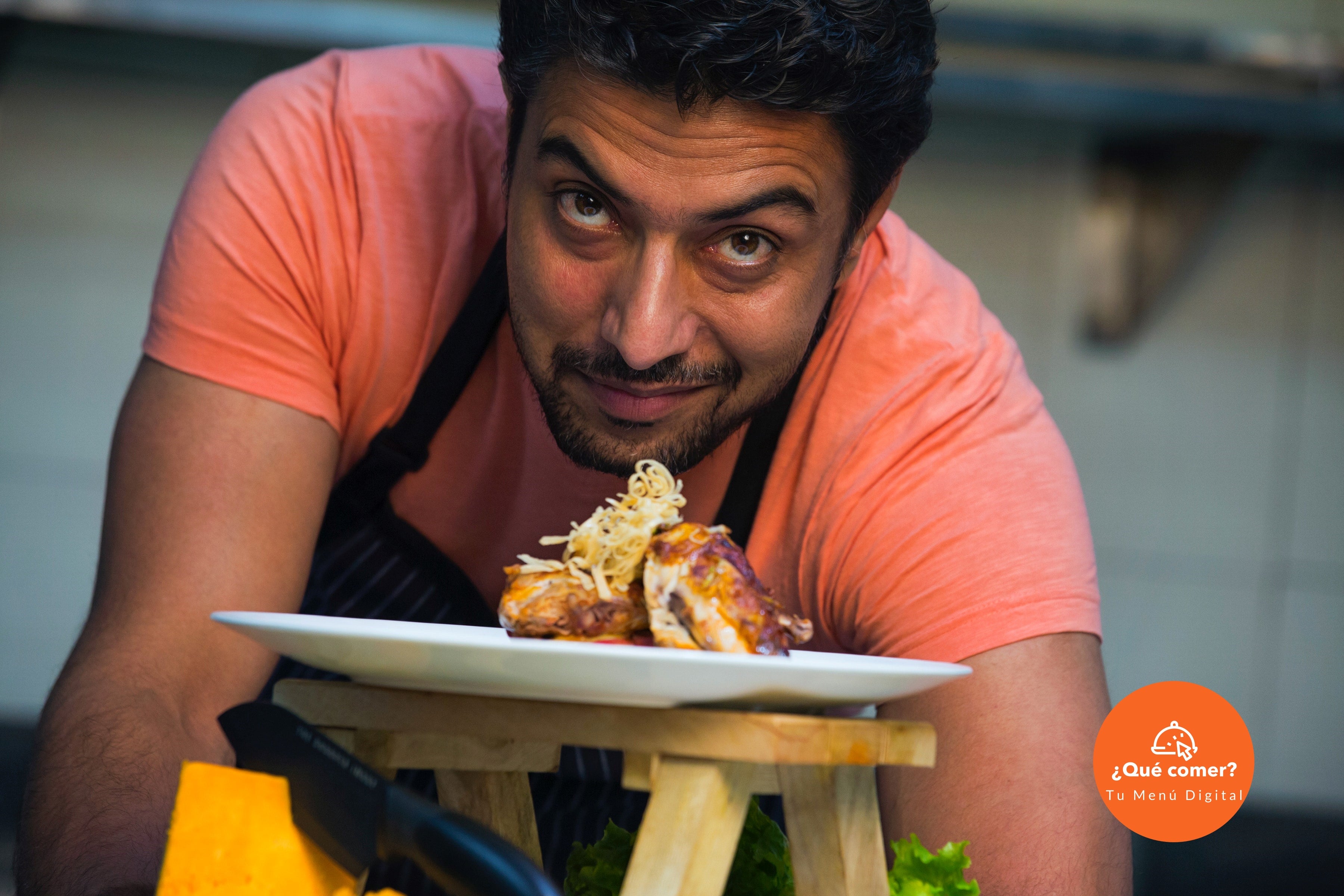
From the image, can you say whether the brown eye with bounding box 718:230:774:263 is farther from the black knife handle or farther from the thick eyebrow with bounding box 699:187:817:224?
the black knife handle

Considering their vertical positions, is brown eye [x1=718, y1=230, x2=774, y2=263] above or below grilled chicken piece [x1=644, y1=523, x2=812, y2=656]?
above

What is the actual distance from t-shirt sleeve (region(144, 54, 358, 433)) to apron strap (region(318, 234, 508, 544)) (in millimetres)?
74

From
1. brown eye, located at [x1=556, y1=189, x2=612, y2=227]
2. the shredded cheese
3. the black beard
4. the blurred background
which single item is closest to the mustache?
the black beard

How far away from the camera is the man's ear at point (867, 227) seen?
120 cm

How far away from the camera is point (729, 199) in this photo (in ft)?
3.28

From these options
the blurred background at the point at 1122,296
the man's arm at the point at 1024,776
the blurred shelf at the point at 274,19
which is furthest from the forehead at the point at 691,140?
the blurred background at the point at 1122,296

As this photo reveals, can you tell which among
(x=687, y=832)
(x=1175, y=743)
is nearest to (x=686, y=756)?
(x=687, y=832)

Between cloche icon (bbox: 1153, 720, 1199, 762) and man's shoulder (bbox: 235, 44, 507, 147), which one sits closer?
cloche icon (bbox: 1153, 720, 1199, 762)

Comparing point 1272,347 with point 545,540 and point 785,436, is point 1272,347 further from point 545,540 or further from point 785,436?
point 545,540

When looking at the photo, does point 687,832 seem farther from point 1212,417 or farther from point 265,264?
point 1212,417

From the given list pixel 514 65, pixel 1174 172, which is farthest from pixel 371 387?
pixel 1174 172

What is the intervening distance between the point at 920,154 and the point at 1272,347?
3.67 ft

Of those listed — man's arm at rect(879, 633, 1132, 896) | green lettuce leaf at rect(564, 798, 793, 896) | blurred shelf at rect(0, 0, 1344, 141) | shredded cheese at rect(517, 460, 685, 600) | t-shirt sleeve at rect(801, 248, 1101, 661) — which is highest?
blurred shelf at rect(0, 0, 1344, 141)

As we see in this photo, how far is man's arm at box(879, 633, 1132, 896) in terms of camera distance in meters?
1.02
